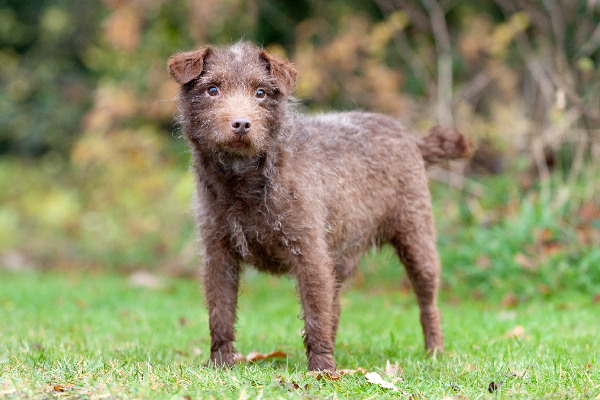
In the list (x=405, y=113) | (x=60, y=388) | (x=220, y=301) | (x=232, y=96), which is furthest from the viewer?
(x=405, y=113)

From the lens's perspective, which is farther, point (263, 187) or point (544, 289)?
point (544, 289)

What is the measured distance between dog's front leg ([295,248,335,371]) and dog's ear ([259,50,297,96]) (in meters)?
1.16

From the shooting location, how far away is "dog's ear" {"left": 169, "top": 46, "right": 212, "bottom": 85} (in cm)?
449

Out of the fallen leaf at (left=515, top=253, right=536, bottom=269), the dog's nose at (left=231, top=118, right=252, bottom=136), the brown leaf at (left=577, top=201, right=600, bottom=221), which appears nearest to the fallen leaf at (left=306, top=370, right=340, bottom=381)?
the dog's nose at (left=231, top=118, right=252, bottom=136)

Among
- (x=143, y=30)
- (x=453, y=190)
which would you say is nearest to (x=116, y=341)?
(x=453, y=190)

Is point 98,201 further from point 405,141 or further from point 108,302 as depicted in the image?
point 405,141

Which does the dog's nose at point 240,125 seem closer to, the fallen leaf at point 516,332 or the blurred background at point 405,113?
the fallen leaf at point 516,332

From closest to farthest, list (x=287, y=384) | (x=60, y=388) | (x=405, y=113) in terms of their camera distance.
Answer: (x=60, y=388) → (x=287, y=384) → (x=405, y=113)

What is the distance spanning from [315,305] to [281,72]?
1610 millimetres

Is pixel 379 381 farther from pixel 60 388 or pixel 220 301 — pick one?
pixel 60 388

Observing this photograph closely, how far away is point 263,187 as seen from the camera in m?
4.58

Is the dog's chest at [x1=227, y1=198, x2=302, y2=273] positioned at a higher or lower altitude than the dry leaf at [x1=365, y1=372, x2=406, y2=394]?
higher

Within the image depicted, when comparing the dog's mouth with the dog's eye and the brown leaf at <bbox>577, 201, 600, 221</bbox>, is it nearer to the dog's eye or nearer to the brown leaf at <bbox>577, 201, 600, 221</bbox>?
the dog's eye

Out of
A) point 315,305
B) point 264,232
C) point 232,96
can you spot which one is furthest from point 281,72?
point 315,305
